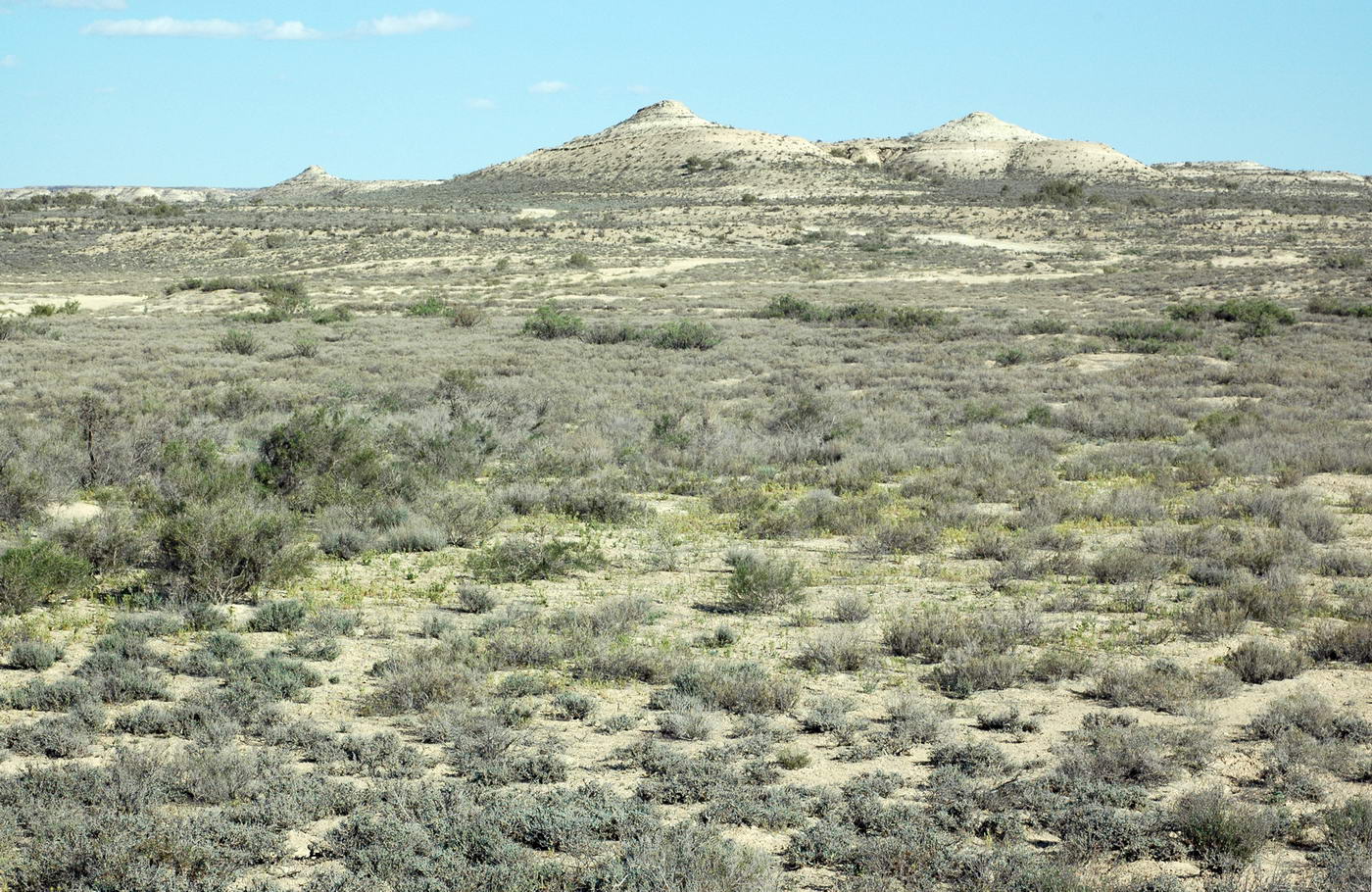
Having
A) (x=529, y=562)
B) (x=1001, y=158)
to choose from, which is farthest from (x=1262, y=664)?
(x=1001, y=158)

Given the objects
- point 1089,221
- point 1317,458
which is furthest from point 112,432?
point 1089,221

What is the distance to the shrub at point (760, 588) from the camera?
906cm

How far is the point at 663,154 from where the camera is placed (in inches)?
4719

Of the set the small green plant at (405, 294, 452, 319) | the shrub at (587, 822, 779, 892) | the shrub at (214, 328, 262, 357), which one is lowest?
the shrub at (587, 822, 779, 892)

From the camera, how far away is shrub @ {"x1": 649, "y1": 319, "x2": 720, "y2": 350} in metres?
27.5

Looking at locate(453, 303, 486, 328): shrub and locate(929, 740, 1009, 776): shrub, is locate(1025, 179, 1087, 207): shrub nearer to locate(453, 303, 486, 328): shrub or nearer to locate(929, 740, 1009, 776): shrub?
locate(453, 303, 486, 328): shrub

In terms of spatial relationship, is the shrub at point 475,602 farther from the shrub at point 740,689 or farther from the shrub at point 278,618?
the shrub at point 740,689

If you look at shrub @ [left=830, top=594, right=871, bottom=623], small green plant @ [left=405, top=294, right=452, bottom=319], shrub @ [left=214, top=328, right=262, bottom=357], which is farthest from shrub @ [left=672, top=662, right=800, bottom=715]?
small green plant @ [left=405, top=294, right=452, bottom=319]

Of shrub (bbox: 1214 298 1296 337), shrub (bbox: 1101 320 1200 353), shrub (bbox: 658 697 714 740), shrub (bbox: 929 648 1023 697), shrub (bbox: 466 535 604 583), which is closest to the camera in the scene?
shrub (bbox: 658 697 714 740)

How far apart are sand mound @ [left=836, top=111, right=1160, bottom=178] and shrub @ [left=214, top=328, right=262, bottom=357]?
9367cm

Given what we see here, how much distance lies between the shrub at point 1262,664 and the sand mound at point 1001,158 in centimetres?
10773

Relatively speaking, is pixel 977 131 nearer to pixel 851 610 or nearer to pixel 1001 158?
pixel 1001 158

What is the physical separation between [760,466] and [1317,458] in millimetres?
7533

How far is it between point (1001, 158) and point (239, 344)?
10815 cm
